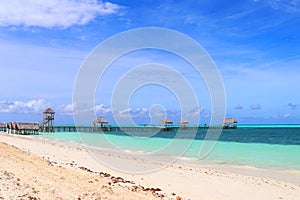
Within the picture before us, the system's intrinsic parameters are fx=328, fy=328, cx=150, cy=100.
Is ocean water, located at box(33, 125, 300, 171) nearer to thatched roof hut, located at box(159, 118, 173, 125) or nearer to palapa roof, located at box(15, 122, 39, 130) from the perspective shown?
palapa roof, located at box(15, 122, 39, 130)

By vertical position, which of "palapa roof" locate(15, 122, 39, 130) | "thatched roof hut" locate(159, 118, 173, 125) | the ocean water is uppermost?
"thatched roof hut" locate(159, 118, 173, 125)

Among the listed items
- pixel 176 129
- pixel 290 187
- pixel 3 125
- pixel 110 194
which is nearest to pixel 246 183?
pixel 290 187

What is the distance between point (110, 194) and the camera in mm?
6699

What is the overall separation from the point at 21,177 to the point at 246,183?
656cm

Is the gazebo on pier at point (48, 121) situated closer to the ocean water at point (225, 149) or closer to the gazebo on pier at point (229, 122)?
the ocean water at point (225, 149)

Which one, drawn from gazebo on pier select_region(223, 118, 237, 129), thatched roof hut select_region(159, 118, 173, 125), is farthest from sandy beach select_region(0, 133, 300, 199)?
gazebo on pier select_region(223, 118, 237, 129)

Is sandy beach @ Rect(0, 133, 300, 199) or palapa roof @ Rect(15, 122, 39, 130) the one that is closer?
sandy beach @ Rect(0, 133, 300, 199)

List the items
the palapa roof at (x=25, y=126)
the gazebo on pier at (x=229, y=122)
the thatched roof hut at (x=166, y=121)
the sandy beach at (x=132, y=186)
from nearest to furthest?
the sandy beach at (x=132, y=186)
the palapa roof at (x=25, y=126)
the thatched roof hut at (x=166, y=121)
the gazebo on pier at (x=229, y=122)

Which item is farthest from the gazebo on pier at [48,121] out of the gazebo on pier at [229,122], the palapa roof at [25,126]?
the gazebo on pier at [229,122]

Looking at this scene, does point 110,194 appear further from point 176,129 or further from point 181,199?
point 176,129

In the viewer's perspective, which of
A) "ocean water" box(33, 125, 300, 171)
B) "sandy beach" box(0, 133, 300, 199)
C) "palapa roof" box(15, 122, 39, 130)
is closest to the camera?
"sandy beach" box(0, 133, 300, 199)

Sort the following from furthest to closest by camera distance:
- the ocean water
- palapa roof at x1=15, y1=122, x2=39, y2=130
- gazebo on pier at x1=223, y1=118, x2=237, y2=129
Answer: gazebo on pier at x1=223, y1=118, x2=237, y2=129 → palapa roof at x1=15, y1=122, x2=39, y2=130 → the ocean water

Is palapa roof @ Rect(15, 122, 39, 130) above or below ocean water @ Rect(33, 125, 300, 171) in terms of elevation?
above

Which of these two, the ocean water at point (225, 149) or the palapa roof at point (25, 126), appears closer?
the ocean water at point (225, 149)
